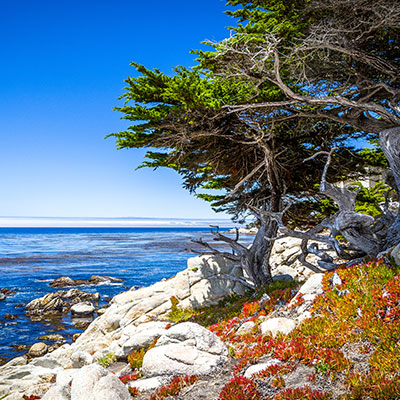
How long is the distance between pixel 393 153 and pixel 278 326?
5.40m

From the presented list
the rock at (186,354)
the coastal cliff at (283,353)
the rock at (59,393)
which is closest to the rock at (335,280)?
the coastal cliff at (283,353)

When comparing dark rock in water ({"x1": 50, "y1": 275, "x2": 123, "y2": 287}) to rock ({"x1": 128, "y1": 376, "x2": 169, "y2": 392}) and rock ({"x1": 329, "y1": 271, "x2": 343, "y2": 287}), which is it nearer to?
rock ({"x1": 128, "y1": 376, "x2": 169, "y2": 392})

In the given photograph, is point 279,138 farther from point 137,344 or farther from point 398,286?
point 137,344

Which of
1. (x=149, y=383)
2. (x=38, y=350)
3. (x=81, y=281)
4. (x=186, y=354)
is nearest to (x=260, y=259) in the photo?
(x=186, y=354)

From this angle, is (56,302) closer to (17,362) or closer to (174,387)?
(17,362)

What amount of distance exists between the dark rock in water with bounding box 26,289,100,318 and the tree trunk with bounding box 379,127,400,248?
816 inches

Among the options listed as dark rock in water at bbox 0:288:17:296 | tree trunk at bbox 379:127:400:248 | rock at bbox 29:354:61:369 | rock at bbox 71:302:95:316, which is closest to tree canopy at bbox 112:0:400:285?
tree trunk at bbox 379:127:400:248

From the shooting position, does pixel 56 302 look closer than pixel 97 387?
No

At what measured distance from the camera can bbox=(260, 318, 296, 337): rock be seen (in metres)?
6.61

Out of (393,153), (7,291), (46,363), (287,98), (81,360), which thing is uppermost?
(287,98)

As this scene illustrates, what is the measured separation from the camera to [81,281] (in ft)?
102

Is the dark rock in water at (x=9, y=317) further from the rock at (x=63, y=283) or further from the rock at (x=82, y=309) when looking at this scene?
the rock at (x=63, y=283)

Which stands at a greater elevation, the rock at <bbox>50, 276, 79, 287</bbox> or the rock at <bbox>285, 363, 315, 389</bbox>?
the rock at <bbox>285, 363, 315, 389</bbox>

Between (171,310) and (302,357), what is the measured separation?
9.02 m
